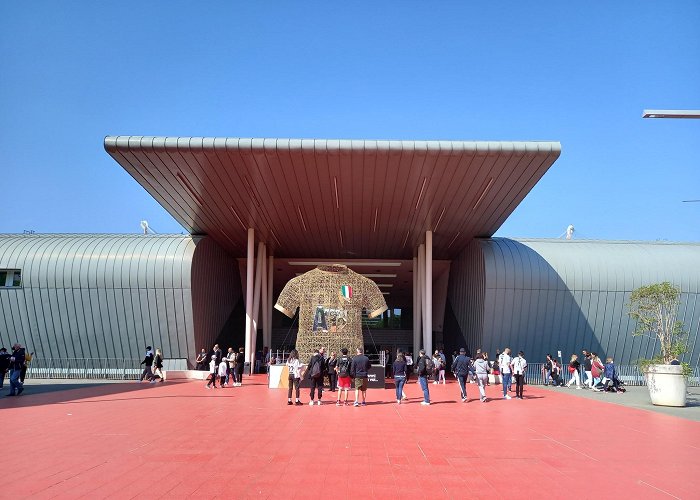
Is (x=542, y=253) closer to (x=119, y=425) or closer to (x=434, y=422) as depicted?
Result: (x=434, y=422)

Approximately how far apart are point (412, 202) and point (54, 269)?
18.6 m

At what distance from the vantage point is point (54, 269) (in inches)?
1070

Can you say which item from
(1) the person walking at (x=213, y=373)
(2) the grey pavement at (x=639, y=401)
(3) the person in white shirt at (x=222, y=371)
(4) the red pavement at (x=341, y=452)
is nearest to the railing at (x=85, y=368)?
(1) the person walking at (x=213, y=373)

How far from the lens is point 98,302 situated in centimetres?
2727

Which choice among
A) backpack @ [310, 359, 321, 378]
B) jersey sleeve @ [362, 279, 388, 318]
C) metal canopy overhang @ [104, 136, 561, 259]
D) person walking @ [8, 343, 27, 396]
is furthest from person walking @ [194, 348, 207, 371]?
backpack @ [310, 359, 321, 378]

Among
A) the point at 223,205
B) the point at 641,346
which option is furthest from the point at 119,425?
the point at 641,346


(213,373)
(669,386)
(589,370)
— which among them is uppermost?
(669,386)

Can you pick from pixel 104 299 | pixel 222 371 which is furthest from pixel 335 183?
pixel 104 299

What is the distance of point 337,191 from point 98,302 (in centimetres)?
1469

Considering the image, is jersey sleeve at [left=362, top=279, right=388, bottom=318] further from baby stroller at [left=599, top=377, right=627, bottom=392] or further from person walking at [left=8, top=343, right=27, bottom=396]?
person walking at [left=8, top=343, right=27, bottom=396]

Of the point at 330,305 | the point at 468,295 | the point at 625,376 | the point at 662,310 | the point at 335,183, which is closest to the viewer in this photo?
the point at 662,310

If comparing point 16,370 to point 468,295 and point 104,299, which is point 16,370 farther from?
point 468,295

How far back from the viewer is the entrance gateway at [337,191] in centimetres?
1720

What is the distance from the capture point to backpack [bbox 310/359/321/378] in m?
13.9
